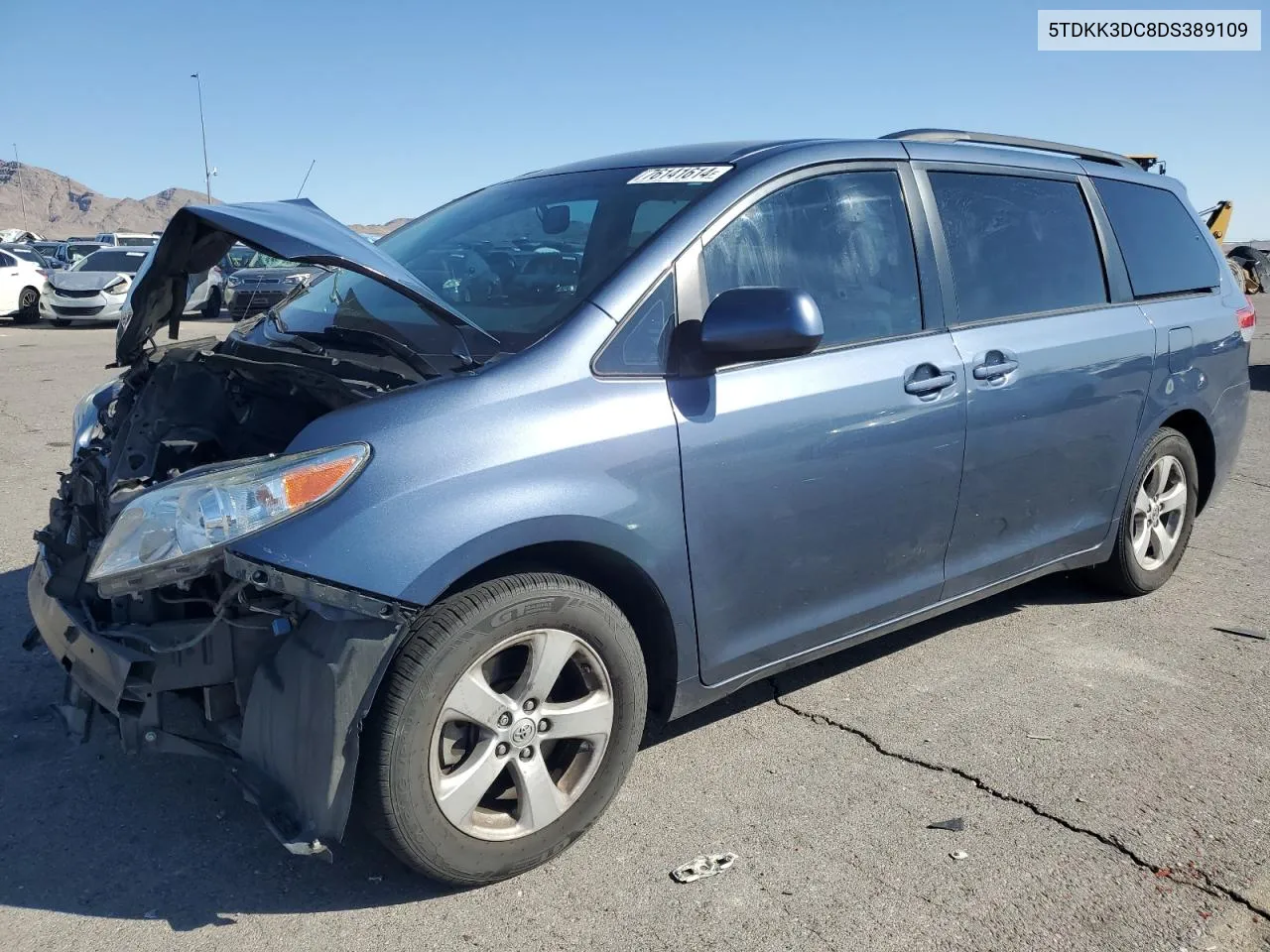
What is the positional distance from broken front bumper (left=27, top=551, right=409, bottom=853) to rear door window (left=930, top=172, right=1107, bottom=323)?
7.89ft

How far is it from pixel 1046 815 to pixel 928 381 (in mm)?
1371

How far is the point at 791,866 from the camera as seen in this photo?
9.25 feet

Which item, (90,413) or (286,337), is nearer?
(286,337)

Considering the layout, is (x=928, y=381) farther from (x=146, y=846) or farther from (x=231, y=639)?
Answer: (x=146, y=846)

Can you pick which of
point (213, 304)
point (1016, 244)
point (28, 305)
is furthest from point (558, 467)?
point (28, 305)

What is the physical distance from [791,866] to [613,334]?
1.49m

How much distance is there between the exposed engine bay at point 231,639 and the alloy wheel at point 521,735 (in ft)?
0.89

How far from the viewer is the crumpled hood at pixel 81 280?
19.4m

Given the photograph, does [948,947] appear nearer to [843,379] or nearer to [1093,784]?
[1093,784]

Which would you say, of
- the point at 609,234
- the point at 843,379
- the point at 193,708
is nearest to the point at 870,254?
the point at 843,379

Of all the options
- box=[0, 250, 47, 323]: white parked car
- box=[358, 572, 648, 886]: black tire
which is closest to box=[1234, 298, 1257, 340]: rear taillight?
box=[358, 572, 648, 886]: black tire

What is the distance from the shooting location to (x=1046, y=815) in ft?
10.1

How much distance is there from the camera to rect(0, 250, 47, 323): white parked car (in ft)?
64.5

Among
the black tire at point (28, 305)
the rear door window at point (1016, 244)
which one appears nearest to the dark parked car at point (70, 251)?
the black tire at point (28, 305)
